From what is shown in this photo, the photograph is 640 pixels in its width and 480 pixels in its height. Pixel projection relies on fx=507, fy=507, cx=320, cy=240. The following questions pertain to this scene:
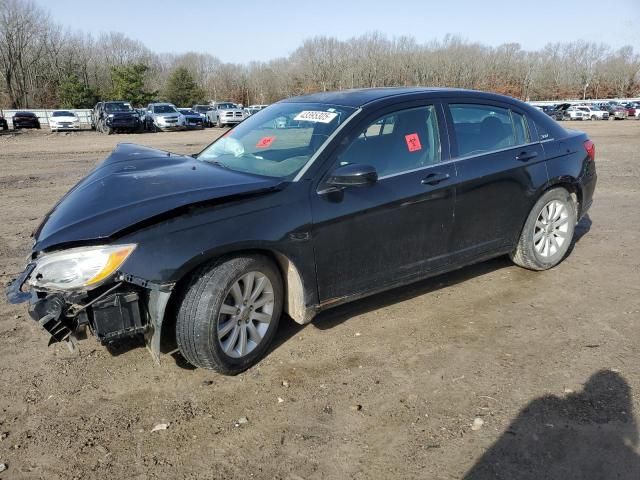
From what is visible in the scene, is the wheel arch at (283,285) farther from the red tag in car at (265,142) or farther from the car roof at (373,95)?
the car roof at (373,95)

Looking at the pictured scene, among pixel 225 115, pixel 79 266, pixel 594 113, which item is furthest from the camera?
pixel 594 113

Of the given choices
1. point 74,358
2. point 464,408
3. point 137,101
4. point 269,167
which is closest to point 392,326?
point 464,408

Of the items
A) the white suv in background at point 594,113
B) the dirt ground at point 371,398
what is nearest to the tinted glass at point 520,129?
the dirt ground at point 371,398

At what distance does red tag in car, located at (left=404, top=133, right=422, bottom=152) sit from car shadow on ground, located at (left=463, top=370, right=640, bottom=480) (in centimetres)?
194

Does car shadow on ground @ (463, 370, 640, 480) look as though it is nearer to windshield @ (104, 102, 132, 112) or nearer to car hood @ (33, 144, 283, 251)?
car hood @ (33, 144, 283, 251)

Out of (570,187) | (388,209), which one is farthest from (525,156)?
(388,209)

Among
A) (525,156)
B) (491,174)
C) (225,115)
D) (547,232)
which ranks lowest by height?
(547,232)

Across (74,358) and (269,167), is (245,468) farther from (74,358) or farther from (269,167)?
(269,167)

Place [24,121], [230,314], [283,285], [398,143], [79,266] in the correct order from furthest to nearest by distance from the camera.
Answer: [24,121] < [398,143] < [283,285] < [230,314] < [79,266]

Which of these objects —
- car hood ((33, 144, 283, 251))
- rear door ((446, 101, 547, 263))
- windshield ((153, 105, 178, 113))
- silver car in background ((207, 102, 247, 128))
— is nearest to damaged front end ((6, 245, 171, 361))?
car hood ((33, 144, 283, 251))

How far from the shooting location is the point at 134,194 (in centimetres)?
312

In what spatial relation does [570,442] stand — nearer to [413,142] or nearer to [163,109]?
[413,142]

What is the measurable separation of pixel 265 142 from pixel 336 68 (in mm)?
89260

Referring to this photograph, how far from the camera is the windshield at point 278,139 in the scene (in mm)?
3580
